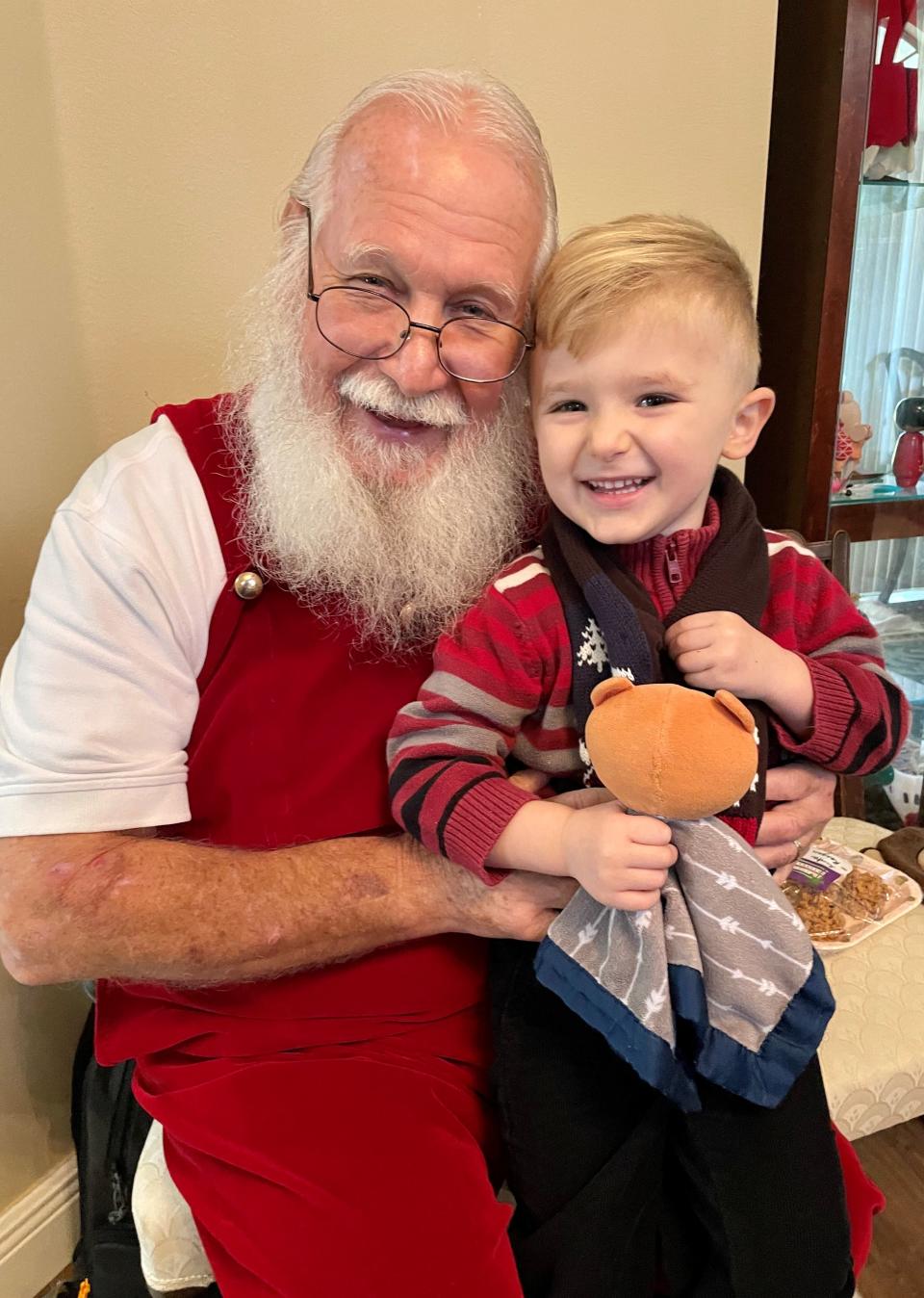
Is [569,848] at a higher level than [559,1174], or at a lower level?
higher

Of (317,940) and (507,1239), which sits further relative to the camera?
(317,940)

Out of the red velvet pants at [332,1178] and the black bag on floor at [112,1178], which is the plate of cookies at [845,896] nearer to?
the red velvet pants at [332,1178]

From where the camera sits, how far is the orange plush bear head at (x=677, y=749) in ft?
2.29

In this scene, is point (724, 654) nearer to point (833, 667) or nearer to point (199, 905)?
point (833, 667)

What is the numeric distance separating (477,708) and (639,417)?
1.20ft

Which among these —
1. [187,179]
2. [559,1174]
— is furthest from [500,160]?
[559,1174]

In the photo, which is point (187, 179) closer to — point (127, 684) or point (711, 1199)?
point (127, 684)

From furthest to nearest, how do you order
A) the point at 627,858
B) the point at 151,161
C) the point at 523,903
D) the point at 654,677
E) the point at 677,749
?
1. the point at 151,161
2. the point at 523,903
3. the point at 654,677
4. the point at 627,858
5. the point at 677,749

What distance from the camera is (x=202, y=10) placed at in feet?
5.03

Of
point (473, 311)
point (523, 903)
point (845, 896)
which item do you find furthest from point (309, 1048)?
point (845, 896)

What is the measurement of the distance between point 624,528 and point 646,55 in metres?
1.52

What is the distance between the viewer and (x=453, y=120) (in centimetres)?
110

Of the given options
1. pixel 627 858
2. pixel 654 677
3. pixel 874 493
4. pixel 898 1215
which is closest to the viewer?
pixel 627 858

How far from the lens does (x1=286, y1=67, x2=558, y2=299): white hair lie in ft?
3.64
